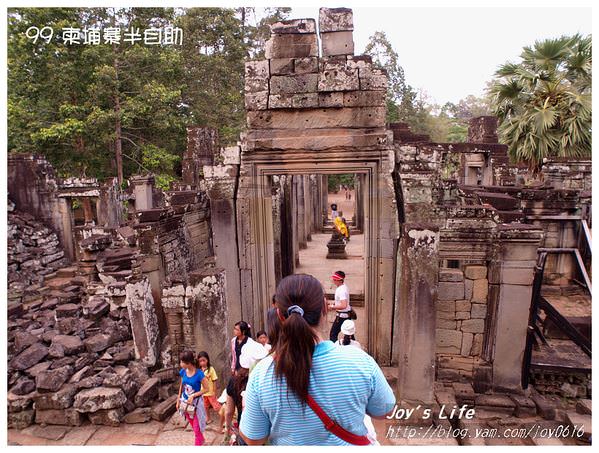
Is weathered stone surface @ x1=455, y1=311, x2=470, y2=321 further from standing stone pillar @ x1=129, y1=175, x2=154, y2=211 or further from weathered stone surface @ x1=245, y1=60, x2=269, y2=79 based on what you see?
standing stone pillar @ x1=129, y1=175, x2=154, y2=211

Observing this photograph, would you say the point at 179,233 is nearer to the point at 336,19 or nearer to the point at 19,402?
the point at 19,402

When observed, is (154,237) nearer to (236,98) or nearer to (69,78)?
(69,78)

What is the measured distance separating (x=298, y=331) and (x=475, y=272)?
4410 mm

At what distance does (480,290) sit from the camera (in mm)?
5559

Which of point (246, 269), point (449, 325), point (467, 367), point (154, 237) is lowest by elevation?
point (467, 367)

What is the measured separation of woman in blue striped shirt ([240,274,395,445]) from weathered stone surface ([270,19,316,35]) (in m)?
4.52

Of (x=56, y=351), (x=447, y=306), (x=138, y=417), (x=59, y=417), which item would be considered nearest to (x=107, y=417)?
(x=138, y=417)

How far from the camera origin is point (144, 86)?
15.4m

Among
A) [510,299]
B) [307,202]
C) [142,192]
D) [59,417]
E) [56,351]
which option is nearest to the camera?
[59,417]

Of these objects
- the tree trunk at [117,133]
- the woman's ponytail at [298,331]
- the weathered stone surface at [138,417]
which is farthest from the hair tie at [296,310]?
the tree trunk at [117,133]

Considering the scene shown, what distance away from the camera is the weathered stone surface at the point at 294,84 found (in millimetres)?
5523

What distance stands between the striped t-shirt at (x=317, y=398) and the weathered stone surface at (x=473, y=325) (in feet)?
13.8
